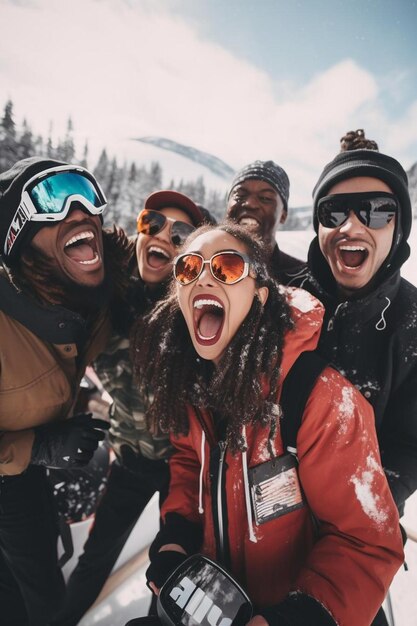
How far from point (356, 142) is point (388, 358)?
1.44 metres

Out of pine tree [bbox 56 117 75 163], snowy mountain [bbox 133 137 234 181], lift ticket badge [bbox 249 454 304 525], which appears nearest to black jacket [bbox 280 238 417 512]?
lift ticket badge [bbox 249 454 304 525]

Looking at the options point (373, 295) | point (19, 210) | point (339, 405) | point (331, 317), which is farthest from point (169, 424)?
point (19, 210)

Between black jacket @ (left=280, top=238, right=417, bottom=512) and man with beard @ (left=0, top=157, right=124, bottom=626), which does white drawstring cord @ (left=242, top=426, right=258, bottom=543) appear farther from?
man with beard @ (left=0, top=157, right=124, bottom=626)

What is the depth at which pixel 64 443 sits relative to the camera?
213cm

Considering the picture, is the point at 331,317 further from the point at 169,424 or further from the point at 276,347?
the point at 169,424

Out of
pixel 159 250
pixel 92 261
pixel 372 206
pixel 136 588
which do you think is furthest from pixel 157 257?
pixel 136 588

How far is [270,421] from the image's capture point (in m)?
1.44

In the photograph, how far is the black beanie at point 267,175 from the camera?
10.6ft

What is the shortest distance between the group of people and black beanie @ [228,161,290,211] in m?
0.95

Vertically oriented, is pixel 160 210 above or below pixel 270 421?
above

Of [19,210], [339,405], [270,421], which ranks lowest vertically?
[270,421]

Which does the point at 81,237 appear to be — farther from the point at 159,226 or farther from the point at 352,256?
the point at 352,256

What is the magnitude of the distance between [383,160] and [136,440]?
251 cm

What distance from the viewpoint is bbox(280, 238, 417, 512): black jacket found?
185 centimetres
